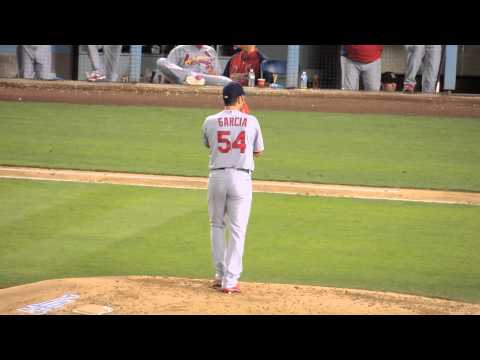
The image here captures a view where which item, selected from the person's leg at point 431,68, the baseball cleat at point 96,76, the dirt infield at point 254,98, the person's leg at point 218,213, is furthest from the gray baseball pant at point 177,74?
the person's leg at point 218,213

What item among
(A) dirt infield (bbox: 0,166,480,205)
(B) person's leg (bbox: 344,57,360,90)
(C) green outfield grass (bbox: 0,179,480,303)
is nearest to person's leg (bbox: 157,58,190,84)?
(B) person's leg (bbox: 344,57,360,90)

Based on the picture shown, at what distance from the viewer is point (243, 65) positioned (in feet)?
73.4

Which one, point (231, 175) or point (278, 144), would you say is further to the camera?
point (278, 144)

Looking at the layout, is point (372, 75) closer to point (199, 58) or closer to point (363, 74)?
point (363, 74)

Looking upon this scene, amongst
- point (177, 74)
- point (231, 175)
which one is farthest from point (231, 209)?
point (177, 74)

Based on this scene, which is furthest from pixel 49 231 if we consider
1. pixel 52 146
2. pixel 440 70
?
pixel 440 70

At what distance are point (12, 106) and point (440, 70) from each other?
32.0 feet

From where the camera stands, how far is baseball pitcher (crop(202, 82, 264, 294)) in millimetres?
8453

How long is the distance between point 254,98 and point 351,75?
222cm

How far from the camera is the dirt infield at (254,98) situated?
20.5 metres

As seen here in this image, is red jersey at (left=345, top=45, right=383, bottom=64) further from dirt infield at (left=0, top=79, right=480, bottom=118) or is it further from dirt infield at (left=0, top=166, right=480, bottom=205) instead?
dirt infield at (left=0, top=166, right=480, bottom=205)

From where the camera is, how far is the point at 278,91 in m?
21.3

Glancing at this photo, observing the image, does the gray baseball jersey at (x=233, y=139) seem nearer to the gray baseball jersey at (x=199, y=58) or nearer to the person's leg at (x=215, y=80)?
the person's leg at (x=215, y=80)

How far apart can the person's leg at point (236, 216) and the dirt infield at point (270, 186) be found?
6.36m
